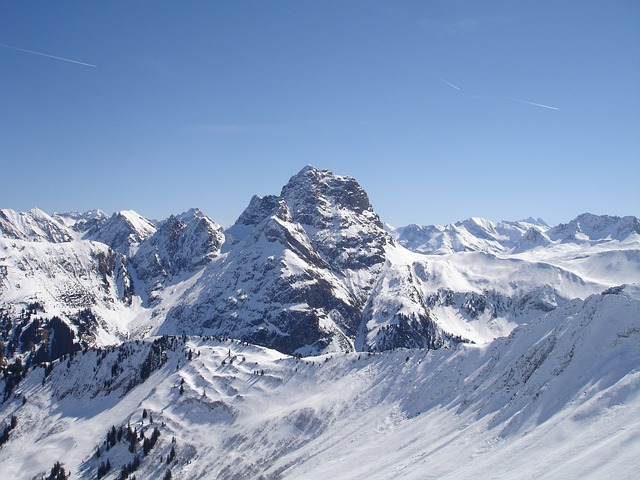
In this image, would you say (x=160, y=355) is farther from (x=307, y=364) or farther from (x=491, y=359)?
(x=491, y=359)

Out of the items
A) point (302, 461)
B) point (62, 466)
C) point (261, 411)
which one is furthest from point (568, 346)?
point (62, 466)

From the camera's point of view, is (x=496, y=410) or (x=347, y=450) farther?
(x=347, y=450)

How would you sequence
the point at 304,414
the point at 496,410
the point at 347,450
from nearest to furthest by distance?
the point at 496,410, the point at 347,450, the point at 304,414

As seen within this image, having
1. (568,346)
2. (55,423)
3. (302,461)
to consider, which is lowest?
(302,461)

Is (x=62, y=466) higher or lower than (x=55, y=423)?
lower

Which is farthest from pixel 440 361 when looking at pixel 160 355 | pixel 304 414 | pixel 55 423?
pixel 55 423

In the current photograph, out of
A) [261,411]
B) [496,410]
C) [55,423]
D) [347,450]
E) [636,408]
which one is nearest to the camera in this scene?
[636,408]
